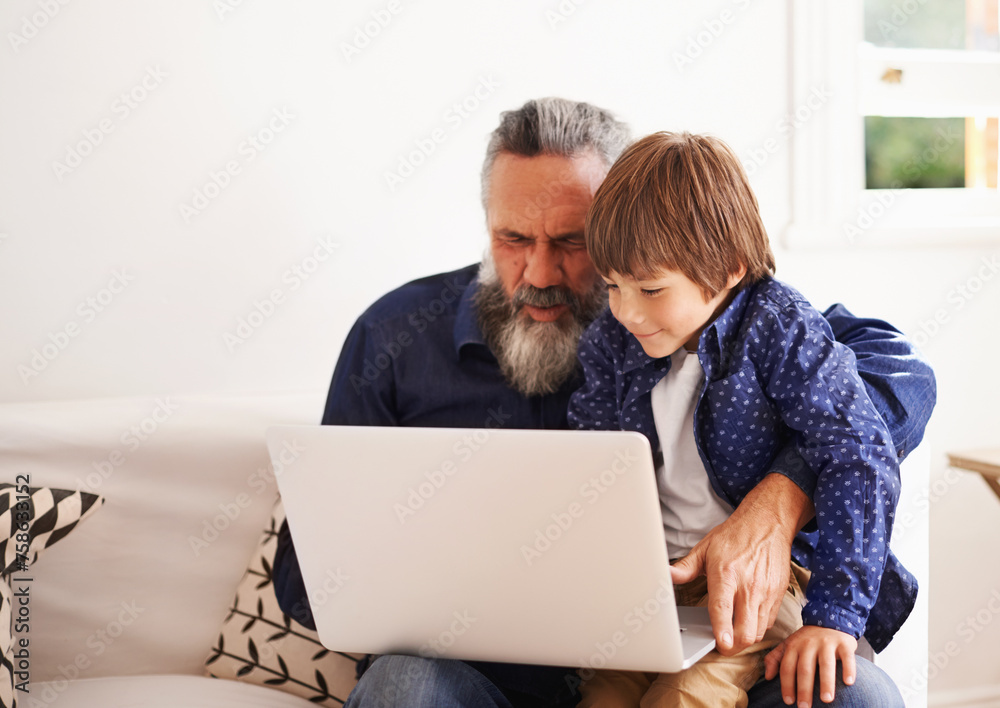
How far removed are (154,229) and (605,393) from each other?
1090mm

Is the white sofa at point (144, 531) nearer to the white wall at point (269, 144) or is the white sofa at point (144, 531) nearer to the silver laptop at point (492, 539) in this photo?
the white wall at point (269, 144)

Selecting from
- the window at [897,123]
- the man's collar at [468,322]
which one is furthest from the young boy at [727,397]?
the window at [897,123]

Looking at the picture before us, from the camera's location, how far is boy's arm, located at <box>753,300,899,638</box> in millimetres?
1038

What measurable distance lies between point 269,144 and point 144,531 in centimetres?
85

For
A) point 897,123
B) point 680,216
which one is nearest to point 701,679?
point 680,216

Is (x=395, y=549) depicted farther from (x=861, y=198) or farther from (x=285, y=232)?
(x=861, y=198)

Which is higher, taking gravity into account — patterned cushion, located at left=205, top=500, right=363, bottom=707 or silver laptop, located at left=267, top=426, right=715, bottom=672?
silver laptop, located at left=267, top=426, right=715, bottom=672

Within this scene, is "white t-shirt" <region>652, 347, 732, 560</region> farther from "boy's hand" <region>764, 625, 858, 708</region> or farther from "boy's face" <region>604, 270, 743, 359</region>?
"boy's hand" <region>764, 625, 858, 708</region>

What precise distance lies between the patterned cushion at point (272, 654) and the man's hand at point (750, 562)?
2.53ft

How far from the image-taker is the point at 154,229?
187 centimetres

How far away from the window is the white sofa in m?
1.44

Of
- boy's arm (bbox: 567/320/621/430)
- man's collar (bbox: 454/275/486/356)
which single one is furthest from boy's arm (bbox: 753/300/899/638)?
man's collar (bbox: 454/275/486/356)

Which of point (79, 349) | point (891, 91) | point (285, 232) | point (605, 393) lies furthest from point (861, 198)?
point (79, 349)

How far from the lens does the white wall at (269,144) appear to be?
1.82 m
